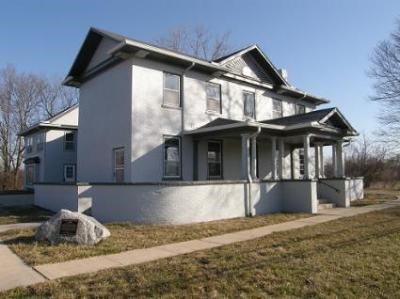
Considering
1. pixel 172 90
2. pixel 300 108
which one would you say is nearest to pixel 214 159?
pixel 172 90

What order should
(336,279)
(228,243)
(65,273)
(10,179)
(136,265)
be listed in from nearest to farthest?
(336,279), (65,273), (136,265), (228,243), (10,179)

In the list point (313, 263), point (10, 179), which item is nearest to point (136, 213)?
point (313, 263)

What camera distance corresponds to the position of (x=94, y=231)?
8.66 meters

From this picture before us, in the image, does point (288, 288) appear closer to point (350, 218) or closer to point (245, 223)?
point (245, 223)

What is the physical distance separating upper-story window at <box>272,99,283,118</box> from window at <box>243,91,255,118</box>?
1.86 meters

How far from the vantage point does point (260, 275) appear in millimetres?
5777

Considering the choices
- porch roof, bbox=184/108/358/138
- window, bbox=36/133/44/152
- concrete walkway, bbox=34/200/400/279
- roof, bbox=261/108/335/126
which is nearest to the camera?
concrete walkway, bbox=34/200/400/279

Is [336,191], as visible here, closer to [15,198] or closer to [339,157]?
[339,157]

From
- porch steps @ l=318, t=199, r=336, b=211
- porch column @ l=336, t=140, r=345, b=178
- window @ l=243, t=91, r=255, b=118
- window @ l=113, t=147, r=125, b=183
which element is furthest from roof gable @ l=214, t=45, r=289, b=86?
porch steps @ l=318, t=199, r=336, b=211

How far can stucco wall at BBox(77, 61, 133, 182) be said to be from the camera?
14.1 metres

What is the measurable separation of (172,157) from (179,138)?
0.83m

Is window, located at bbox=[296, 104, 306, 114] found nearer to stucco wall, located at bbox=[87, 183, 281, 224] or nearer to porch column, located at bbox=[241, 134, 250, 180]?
porch column, located at bbox=[241, 134, 250, 180]

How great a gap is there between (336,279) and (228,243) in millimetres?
3307

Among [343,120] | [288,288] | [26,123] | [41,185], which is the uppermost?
[26,123]
